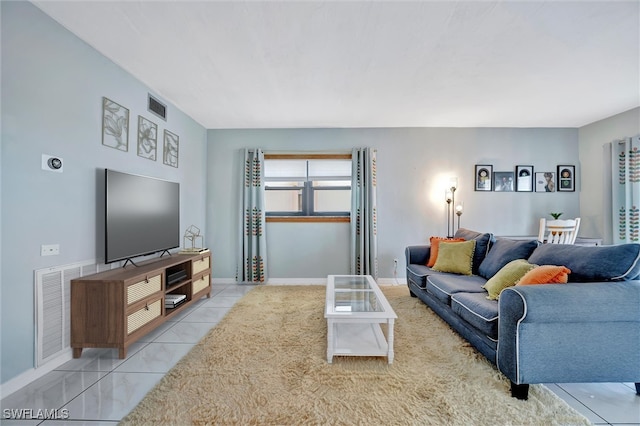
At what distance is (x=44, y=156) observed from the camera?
185 centimetres

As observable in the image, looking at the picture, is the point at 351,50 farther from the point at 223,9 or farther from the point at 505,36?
the point at 505,36

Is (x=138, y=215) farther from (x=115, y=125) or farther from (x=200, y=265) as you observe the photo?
(x=200, y=265)

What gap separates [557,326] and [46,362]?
11.2ft

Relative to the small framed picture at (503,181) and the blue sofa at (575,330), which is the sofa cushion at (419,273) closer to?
the blue sofa at (575,330)

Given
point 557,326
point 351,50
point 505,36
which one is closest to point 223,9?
point 351,50

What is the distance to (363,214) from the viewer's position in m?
4.17

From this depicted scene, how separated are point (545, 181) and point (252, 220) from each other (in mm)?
4846

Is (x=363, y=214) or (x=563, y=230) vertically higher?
(x=363, y=214)

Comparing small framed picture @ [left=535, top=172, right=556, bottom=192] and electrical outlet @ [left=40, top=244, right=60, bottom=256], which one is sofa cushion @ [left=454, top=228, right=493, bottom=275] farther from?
electrical outlet @ [left=40, top=244, right=60, bottom=256]

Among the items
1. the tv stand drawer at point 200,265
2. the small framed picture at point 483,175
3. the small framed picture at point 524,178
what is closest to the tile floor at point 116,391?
the tv stand drawer at point 200,265

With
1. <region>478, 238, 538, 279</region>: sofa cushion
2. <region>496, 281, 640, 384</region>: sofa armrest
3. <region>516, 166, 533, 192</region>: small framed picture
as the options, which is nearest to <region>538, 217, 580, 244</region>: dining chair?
<region>516, 166, 533, 192</region>: small framed picture

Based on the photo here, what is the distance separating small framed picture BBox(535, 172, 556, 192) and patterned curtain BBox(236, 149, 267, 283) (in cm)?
452

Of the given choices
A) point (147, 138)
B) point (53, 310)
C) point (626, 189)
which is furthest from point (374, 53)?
point (626, 189)

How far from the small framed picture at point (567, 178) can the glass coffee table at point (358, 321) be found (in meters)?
3.91
